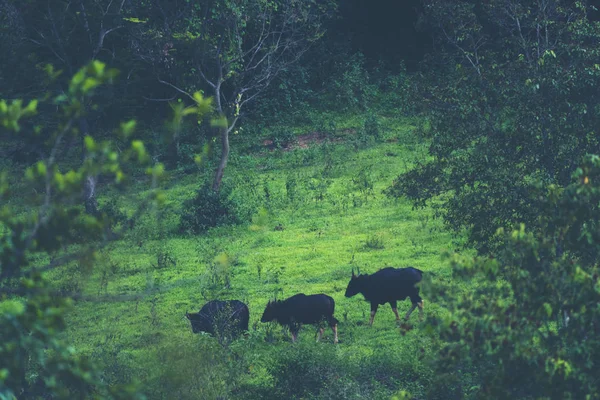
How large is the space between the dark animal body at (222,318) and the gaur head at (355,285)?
2.32 meters

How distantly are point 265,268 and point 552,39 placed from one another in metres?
13.2

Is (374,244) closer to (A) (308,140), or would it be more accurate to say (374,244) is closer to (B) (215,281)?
(B) (215,281)

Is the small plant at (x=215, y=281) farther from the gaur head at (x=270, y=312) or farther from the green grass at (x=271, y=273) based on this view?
the gaur head at (x=270, y=312)

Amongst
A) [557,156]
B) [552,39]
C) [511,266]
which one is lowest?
[511,266]

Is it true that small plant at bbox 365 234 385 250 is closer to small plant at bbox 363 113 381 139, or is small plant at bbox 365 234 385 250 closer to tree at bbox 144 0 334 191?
tree at bbox 144 0 334 191

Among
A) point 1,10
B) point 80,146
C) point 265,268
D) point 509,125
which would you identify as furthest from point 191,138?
point 509,125

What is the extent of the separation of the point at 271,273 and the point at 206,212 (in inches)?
170

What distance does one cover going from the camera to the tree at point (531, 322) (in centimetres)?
873

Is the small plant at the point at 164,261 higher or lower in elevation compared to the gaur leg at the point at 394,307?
higher

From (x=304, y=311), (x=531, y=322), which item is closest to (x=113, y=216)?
(x=531, y=322)

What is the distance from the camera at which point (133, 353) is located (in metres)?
16.4

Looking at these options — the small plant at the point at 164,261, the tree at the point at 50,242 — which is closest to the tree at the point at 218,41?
the small plant at the point at 164,261

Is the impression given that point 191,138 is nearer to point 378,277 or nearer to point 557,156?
point 378,277

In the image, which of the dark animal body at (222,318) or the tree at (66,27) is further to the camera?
the tree at (66,27)
